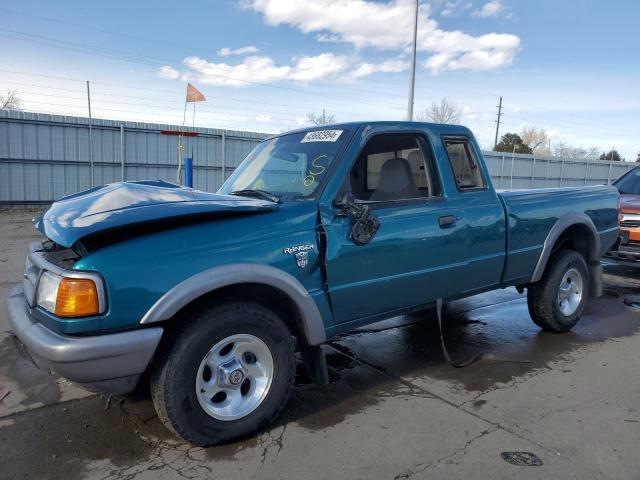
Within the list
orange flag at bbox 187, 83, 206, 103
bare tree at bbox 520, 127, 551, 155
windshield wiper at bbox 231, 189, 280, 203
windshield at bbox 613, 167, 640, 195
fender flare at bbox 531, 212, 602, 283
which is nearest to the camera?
windshield wiper at bbox 231, 189, 280, 203

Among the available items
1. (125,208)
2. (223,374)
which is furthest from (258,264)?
(125,208)

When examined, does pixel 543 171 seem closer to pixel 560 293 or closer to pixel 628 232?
pixel 628 232

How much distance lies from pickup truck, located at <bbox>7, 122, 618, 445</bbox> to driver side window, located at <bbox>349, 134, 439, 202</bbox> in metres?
0.01

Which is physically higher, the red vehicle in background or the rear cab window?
the rear cab window

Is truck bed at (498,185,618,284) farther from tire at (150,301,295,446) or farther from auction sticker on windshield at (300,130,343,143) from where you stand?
tire at (150,301,295,446)

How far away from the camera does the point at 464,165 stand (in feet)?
14.4

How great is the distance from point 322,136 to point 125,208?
5.33 ft

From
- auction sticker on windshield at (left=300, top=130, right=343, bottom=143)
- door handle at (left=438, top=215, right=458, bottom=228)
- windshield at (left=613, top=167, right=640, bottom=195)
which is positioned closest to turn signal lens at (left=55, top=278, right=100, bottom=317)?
auction sticker on windshield at (left=300, top=130, right=343, bottom=143)

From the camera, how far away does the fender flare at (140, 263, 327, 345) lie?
2650 millimetres

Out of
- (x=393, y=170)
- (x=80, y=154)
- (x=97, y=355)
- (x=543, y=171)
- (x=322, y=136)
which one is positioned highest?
(x=543, y=171)

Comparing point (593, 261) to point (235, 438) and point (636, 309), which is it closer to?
point (636, 309)

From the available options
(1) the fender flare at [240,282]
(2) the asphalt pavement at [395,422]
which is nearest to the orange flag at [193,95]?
(2) the asphalt pavement at [395,422]

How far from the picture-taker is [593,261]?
5570 millimetres

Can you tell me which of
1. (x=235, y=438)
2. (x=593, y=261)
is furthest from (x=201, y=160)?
(x=235, y=438)
